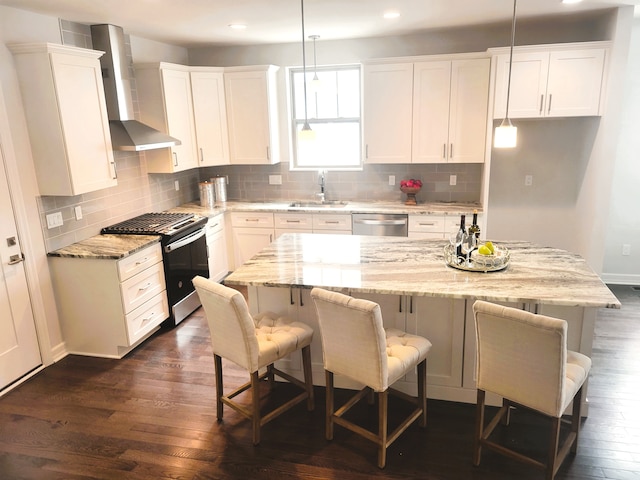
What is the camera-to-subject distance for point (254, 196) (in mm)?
5871

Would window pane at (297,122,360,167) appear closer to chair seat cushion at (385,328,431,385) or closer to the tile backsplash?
the tile backsplash

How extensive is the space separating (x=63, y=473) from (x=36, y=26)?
315 cm

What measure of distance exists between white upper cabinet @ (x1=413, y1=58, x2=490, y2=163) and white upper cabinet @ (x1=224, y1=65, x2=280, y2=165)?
5.37ft

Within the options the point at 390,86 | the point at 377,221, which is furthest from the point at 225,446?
the point at 390,86

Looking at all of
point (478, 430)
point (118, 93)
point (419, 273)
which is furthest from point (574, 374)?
point (118, 93)

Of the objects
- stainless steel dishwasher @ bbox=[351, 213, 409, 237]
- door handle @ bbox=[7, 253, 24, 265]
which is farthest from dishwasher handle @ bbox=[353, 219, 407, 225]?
door handle @ bbox=[7, 253, 24, 265]

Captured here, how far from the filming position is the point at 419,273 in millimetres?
2783

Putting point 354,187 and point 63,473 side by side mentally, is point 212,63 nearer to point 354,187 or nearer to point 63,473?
point 354,187

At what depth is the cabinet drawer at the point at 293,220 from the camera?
5.15 meters

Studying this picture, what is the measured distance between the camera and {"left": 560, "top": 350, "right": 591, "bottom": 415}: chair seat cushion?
217 centimetres

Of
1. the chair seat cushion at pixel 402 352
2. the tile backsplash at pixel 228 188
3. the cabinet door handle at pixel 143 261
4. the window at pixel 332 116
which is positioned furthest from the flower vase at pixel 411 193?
the cabinet door handle at pixel 143 261

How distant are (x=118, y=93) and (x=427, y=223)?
3.25m

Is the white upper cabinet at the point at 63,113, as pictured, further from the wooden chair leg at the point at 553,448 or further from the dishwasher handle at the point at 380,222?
the wooden chair leg at the point at 553,448

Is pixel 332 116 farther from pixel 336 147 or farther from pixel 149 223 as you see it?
pixel 149 223
